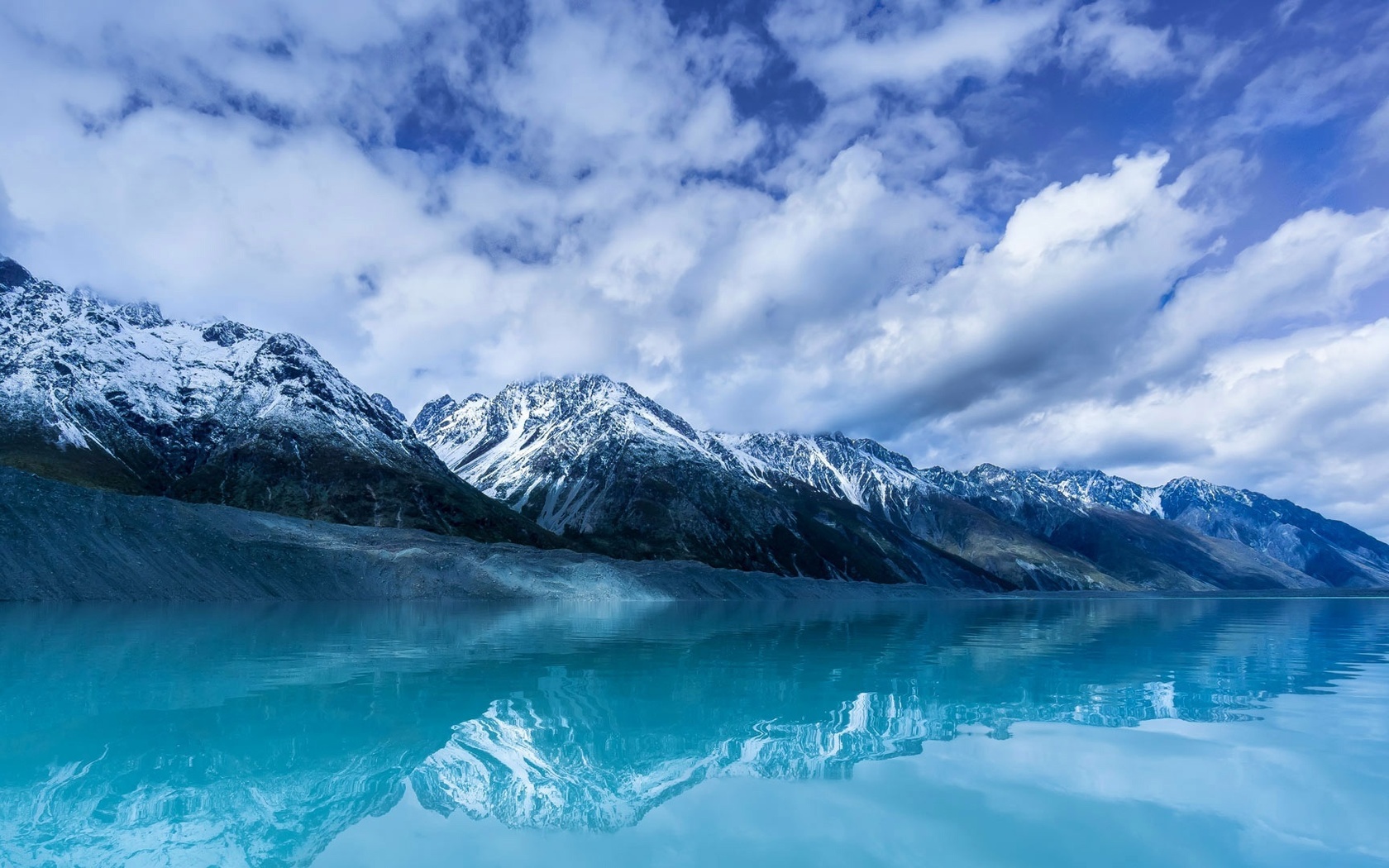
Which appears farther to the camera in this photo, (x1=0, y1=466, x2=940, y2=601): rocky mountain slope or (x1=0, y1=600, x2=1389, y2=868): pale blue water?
(x1=0, y1=466, x2=940, y2=601): rocky mountain slope

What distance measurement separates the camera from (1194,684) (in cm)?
3048

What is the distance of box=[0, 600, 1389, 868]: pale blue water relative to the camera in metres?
12.5

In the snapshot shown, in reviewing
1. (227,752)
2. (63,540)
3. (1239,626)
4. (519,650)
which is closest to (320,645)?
(519,650)

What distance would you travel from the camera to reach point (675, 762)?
1764 centimetres

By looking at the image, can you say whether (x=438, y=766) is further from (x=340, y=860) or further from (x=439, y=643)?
(x=439, y=643)

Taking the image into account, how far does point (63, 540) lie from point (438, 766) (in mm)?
99701

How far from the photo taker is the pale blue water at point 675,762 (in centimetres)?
1252

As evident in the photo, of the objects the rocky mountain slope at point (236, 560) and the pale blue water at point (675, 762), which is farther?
the rocky mountain slope at point (236, 560)

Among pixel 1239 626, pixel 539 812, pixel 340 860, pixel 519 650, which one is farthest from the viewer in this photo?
pixel 1239 626

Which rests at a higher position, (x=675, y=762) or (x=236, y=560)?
(x=236, y=560)

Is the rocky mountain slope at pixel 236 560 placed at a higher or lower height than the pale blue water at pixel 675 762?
higher

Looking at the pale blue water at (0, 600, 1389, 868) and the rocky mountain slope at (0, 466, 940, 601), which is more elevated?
the rocky mountain slope at (0, 466, 940, 601)

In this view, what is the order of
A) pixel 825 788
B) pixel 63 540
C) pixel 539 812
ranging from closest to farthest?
pixel 539 812 → pixel 825 788 → pixel 63 540

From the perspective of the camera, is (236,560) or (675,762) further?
(236,560)
